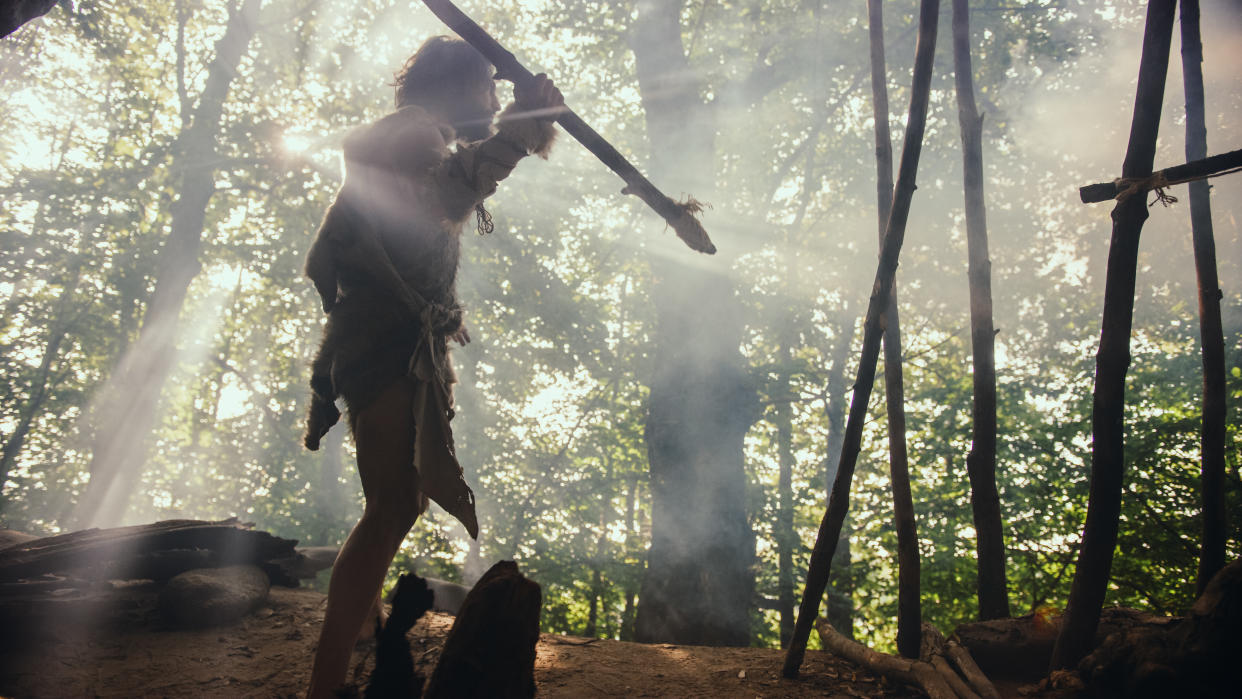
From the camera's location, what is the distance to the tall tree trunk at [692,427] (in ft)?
19.1

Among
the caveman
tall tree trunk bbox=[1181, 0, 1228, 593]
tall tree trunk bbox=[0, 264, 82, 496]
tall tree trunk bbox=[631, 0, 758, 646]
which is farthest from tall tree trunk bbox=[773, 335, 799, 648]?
tall tree trunk bbox=[0, 264, 82, 496]

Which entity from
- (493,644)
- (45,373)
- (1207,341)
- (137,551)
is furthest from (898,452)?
(45,373)

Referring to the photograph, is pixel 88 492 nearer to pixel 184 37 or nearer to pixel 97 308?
pixel 97 308

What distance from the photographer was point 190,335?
18.2 metres

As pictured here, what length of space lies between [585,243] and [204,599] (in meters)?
11.1

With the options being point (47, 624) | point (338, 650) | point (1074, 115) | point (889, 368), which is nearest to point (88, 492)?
point (47, 624)

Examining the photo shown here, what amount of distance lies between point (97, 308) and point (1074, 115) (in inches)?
878

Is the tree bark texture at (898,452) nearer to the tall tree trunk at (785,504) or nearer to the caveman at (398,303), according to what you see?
the caveman at (398,303)

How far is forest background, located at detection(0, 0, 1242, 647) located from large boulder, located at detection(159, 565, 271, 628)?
609cm

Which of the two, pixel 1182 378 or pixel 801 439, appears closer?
pixel 1182 378

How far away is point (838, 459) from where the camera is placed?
26.8 feet

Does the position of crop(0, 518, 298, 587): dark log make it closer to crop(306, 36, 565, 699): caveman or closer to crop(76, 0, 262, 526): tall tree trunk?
crop(306, 36, 565, 699): caveman

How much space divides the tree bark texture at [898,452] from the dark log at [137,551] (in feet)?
12.0

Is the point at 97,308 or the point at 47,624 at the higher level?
the point at 97,308
